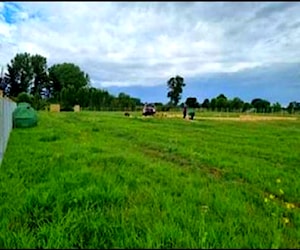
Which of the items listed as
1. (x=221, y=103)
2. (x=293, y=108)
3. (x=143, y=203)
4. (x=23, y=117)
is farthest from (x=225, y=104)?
(x=143, y=203)

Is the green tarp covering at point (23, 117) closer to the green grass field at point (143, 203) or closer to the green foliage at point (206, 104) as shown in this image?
the green grass field at point (143, 203)

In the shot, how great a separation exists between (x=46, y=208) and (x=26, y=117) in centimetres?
1316

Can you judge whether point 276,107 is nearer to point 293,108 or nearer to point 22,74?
point 293,108

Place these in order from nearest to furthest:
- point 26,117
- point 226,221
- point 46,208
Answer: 1. point 226,221
2. point 46,208
3. point 26,117

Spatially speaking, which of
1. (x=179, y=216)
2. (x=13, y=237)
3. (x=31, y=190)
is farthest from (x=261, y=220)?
(x=31, y=190)

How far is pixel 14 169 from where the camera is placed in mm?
6770

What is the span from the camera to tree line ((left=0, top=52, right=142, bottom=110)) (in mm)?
63341

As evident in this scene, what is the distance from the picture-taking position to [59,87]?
73.6 meters

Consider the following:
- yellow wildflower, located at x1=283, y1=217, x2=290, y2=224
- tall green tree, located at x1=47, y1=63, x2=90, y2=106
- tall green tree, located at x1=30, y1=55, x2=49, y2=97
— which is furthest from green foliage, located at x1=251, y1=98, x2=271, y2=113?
yellow wildflower, located at x1=283, y1=217, x2=290, y2=224

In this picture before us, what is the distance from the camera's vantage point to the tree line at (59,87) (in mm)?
63341

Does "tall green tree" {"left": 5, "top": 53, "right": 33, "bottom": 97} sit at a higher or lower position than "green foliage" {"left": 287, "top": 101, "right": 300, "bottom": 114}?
higher

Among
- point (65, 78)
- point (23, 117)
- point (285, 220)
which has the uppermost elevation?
point (65, 78)

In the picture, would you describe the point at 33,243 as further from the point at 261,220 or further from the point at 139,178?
the point at 139,178

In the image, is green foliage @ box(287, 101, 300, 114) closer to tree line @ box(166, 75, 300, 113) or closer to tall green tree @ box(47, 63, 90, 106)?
tree line @ box(166, 75, 300, 113)
